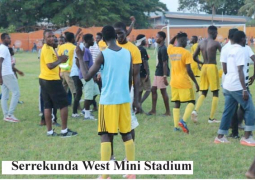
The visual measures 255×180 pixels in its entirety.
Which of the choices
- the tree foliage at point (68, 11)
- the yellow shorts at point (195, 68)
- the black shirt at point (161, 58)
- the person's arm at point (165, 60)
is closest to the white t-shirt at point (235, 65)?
the person's arm at point (165, 60)

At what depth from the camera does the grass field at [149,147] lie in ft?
20.8

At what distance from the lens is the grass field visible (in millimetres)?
6352

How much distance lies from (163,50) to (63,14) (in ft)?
149

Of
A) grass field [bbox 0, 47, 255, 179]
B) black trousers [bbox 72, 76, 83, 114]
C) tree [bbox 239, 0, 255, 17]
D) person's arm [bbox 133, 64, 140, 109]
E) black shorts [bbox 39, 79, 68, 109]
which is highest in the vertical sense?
tree [bbox 239, 0, 255, 17]

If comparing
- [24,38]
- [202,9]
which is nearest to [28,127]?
[24,38]

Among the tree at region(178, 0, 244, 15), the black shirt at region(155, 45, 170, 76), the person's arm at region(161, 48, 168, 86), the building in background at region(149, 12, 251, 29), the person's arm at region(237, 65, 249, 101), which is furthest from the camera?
the tree at region(178, 0, 244, 15)

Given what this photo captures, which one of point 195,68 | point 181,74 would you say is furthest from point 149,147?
point 195,68

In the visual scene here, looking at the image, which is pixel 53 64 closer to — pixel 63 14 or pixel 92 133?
pixel 92 133

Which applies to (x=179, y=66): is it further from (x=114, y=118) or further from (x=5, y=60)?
(x=5, y=60)

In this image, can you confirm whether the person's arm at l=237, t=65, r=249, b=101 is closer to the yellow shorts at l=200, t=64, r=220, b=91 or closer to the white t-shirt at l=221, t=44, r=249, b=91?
the white t-shirt at l=221, t=44, r=249, b=91

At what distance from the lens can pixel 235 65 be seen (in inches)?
290

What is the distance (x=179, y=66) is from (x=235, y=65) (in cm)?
143

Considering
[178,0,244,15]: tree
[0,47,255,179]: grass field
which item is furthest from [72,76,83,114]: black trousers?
[178,0,244,15]: tree

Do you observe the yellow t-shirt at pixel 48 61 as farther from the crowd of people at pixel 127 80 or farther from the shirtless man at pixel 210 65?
the shirtless man at pixel 210 65
